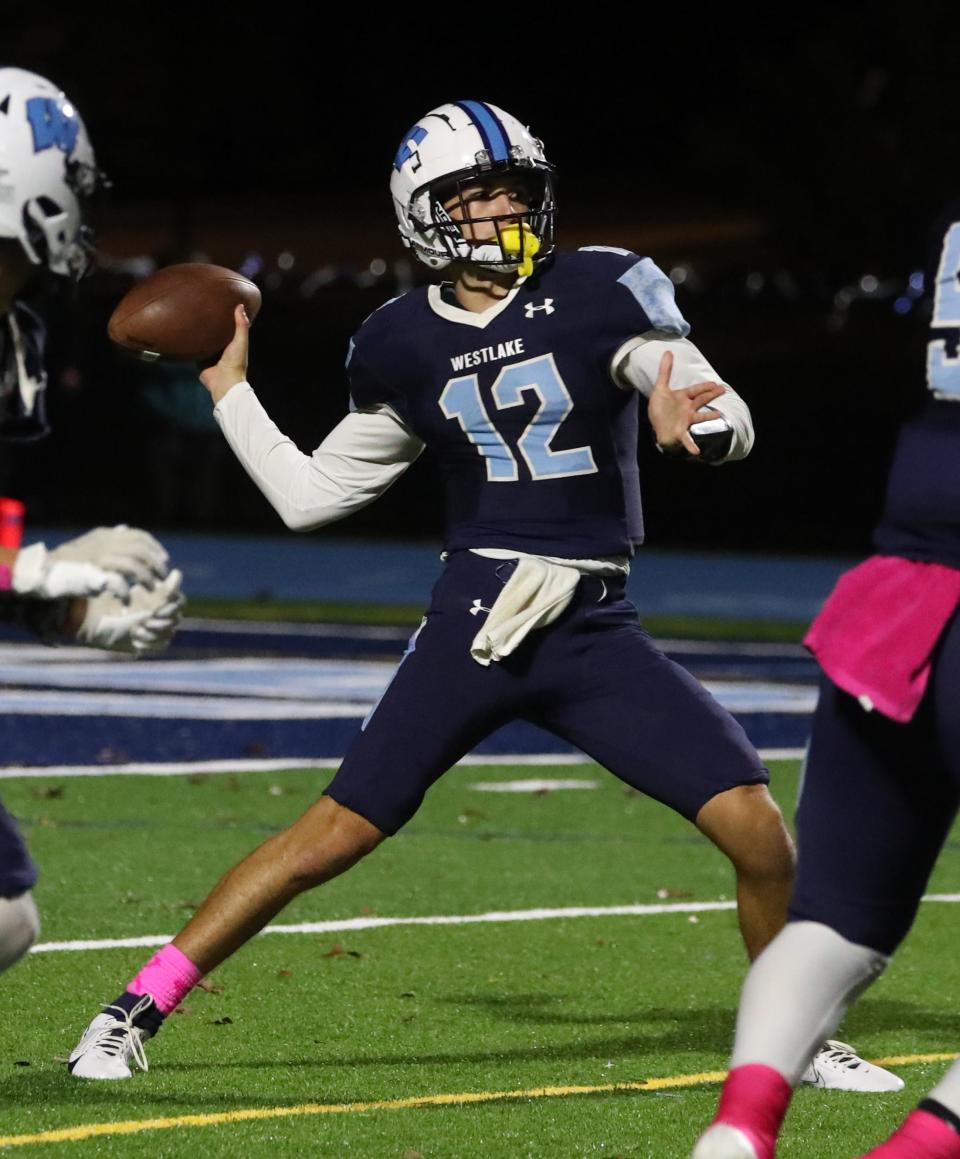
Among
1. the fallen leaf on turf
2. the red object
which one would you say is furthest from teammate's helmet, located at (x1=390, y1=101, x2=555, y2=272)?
the fallen leaf on turf

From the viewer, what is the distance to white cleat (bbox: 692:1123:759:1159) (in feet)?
10.8

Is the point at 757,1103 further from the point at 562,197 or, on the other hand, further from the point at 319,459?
the point at 562,197

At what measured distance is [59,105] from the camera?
425 cm

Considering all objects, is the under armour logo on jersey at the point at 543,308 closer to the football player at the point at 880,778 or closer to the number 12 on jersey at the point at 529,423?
the number 12 on jersey at the point at 529,423

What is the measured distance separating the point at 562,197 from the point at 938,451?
53818mm

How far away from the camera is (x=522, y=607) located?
4809 mm

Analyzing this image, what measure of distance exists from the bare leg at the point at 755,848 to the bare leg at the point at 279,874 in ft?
2.19

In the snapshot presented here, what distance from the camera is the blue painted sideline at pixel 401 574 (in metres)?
19.2

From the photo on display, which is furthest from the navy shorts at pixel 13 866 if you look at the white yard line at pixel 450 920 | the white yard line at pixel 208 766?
the white yard line at pixel 208 766

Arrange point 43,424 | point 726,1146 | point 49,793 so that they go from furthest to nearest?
point 49,793
point 43,424
point 726,1146

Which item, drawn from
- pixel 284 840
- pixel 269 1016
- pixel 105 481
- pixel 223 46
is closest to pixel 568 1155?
pixel 284 840

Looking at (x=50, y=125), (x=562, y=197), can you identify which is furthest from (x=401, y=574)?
(x=562, y=197)

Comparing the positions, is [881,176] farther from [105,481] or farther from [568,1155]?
[568,1155]

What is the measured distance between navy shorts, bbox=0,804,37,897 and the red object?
0.45 metres
